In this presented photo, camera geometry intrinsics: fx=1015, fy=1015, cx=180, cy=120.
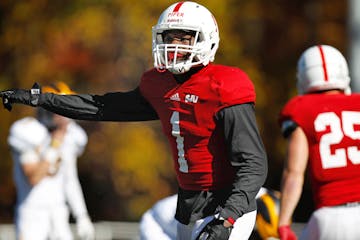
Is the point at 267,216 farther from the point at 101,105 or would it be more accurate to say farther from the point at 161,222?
the point at 101,105

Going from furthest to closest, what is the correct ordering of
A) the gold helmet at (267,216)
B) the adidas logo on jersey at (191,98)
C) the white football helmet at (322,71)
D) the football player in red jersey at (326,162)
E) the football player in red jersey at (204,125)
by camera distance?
the gold helmet at (267,216)
the white football helmet at (322,71)
the football player in red jersey at (326,162)
the adidas logo on jersey at (191,98)
the football player in red jersey at (204,125)

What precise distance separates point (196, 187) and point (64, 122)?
3323 millimetres

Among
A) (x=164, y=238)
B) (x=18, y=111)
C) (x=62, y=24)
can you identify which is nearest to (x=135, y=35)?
(x=62, y=24)

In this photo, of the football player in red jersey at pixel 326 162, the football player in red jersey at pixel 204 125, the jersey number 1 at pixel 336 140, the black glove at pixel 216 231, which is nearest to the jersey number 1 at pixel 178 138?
the football player in red jersey at pixel 204 125

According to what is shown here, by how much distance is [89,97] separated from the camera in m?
4.90

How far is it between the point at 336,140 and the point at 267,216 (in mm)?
1501

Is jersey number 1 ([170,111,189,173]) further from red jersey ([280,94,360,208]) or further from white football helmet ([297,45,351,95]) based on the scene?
white football helmet ([297,45,351,95])

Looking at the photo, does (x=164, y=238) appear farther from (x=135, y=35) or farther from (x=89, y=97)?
(x=135, y=35)

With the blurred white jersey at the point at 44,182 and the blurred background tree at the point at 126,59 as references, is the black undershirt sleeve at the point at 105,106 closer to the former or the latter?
the blurred white jersey at the point at 44,182

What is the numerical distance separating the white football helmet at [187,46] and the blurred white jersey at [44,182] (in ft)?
10.2

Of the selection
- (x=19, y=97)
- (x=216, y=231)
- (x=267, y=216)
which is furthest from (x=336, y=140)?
(x=19, y=97)

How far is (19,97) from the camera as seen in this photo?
15.6 ft

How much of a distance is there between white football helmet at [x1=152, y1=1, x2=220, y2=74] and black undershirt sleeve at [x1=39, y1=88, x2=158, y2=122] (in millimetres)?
291

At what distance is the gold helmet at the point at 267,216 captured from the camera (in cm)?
651
